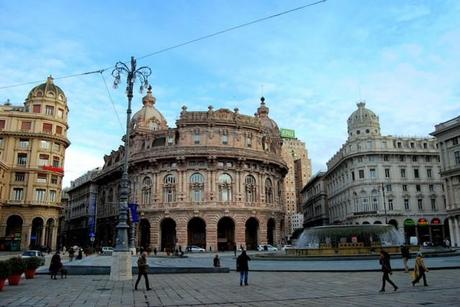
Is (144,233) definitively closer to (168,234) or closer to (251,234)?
(168,234)

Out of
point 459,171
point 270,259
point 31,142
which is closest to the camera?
point 270,259

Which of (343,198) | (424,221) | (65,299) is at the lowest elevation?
(65,299)

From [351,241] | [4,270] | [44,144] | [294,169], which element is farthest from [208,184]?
[294,169]

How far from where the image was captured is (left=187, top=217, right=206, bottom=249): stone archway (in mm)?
57750

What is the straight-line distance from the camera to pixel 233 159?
57938 millimetres

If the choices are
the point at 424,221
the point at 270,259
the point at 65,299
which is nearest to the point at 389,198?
the point at 424,221

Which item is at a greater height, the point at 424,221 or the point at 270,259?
the point at 424,221

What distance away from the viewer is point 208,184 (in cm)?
5684

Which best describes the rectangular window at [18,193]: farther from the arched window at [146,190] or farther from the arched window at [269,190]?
the arched window at [269,190]

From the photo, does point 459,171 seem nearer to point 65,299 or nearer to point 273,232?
point 273,232

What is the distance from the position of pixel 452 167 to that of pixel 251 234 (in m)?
28.3

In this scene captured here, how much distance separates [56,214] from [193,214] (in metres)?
21.8

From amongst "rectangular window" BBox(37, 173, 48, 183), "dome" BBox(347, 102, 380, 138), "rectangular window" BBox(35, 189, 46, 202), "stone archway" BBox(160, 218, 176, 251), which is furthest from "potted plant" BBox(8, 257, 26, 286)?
"dome" BBox(347, 102, 380, 138)

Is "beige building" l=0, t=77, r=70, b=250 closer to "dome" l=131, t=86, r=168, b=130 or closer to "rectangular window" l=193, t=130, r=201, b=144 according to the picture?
"dome" l=131, t=86, r=168, b=130
